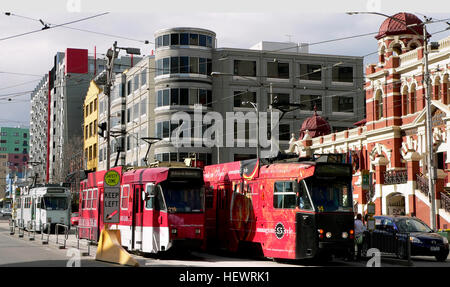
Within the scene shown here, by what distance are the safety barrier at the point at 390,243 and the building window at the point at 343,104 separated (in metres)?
44.1

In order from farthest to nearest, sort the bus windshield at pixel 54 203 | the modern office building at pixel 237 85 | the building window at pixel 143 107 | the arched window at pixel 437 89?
the building window at pixel 143 107 → the modern office building at pixel 237 85 → the arched window at pixel 437 89 → the bus windshield at pixel 54 203

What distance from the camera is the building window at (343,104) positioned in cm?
6875

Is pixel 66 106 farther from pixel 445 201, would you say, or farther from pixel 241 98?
pixel 445 201

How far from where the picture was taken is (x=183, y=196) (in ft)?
75.2

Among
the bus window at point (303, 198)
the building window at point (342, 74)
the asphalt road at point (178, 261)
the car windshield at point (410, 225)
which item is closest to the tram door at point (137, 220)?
the asphalt road at point (178, 261)

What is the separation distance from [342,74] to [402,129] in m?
22.8

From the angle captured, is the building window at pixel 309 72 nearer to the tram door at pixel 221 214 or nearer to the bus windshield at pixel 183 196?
the tram door at pixel 221 214

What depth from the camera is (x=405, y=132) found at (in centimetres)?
4672

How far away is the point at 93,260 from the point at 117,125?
5597 cm

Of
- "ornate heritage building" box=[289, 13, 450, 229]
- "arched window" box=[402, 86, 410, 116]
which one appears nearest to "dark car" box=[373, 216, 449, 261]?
"ornate heritage building" box=[289, 13, 450, 229]

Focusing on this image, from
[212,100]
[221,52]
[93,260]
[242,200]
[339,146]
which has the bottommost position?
[93,260]
